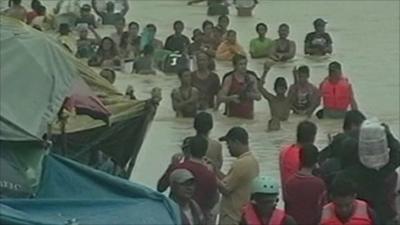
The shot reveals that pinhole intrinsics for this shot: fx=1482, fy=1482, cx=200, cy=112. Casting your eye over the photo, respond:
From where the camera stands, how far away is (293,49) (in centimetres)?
2219

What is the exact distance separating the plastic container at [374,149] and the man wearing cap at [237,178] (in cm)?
120

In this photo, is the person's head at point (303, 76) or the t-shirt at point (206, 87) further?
the t-shirt at point (206, 87)

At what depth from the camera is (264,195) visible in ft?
29.1

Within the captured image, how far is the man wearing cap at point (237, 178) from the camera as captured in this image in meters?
10.4

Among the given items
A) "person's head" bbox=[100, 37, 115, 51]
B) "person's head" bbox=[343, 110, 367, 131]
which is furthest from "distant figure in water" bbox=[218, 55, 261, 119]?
"person's head" bbox=[343, 110, 367, 131]

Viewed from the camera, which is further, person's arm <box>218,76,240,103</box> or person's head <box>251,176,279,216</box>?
person's arm <box>218,76,240,103</box>

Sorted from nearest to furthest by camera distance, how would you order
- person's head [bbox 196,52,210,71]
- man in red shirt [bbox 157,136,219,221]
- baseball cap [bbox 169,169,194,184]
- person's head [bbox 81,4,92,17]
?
baseball cap [bbox 169,169,194,184]
man in red shirt [bbox 157,136,219,221]
person's head [bbox 196,52,210,71]
person's head [bbox 81,4,92,17]

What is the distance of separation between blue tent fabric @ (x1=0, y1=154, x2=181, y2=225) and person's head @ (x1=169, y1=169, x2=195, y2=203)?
120cm

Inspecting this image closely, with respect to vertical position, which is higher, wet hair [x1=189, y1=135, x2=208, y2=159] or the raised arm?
wet hair [x1=189, y1=135, x2=208, y2=159]

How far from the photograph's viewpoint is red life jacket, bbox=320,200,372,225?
876 cm

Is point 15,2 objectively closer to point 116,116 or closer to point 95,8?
point 95,8

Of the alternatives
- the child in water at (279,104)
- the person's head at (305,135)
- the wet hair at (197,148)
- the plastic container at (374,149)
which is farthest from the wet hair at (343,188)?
the child in water at (279,104)

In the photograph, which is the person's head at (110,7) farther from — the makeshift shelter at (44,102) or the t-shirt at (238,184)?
the t-shirt at (238,184)

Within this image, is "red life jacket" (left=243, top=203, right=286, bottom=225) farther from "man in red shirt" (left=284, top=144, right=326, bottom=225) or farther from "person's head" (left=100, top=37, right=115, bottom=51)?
"person's head" (left=100, top=37, right=115, bottom=51)
